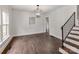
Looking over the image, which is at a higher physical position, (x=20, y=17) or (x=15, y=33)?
(x=20, y=17)

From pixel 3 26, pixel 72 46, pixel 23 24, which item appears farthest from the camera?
pixel 23 24

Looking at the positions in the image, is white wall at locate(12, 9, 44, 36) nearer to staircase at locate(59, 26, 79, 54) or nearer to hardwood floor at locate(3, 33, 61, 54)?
hardwood floor at locate(3, 33, 61, 54)

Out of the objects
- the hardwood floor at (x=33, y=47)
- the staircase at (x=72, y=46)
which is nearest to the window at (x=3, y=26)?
the hardwood floor at (x=33, y=47)

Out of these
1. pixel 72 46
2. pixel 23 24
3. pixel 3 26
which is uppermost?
pixel 23 24

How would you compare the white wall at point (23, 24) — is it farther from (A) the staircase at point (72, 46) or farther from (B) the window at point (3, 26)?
(A) the staircase at point (72, 46)

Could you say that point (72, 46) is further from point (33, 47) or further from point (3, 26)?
point (3, 26)

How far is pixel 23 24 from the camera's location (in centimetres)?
857

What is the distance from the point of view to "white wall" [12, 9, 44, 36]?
8043 millimetres

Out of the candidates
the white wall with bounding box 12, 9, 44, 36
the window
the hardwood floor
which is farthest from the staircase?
the white wall with bounding box 12, 9, 44, 36

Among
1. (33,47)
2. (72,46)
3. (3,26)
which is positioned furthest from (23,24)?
(72,46)
